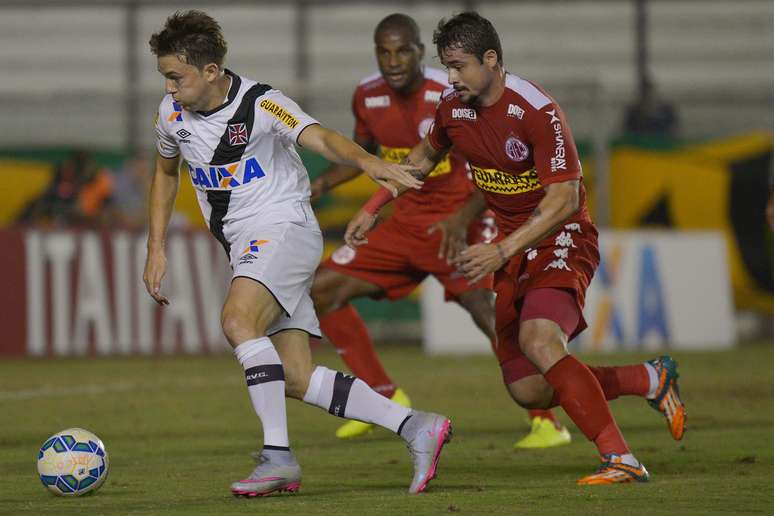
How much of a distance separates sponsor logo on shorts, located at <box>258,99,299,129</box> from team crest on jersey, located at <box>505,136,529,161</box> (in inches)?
40.8

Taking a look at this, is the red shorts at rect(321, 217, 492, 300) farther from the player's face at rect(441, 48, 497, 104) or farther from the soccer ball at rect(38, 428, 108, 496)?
the soccer ball at rect(38, 428, 108, 496)

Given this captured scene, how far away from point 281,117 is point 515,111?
1110 mm

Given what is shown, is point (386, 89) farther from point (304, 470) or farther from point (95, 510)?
point (95, 510)

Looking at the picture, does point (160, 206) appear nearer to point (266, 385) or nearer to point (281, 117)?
point (281, 117)

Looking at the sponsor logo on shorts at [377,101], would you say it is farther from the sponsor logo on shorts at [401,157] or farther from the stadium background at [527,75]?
the stadium background at [527,75]

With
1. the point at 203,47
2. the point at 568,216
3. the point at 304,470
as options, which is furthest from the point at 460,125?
the point at 304,470

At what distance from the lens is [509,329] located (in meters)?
7.40

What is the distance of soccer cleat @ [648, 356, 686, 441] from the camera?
7.45 m

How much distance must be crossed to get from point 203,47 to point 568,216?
6.04 feet

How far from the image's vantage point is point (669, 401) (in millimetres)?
7496

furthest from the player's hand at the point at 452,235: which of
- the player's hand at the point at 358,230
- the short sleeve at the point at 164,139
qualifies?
the short sleeve at the point at 164,139

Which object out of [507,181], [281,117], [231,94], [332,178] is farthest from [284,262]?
[332,178]

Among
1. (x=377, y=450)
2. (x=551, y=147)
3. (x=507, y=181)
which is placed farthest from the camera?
(x=377, y=450)

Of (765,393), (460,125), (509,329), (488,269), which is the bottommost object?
(765,393)
